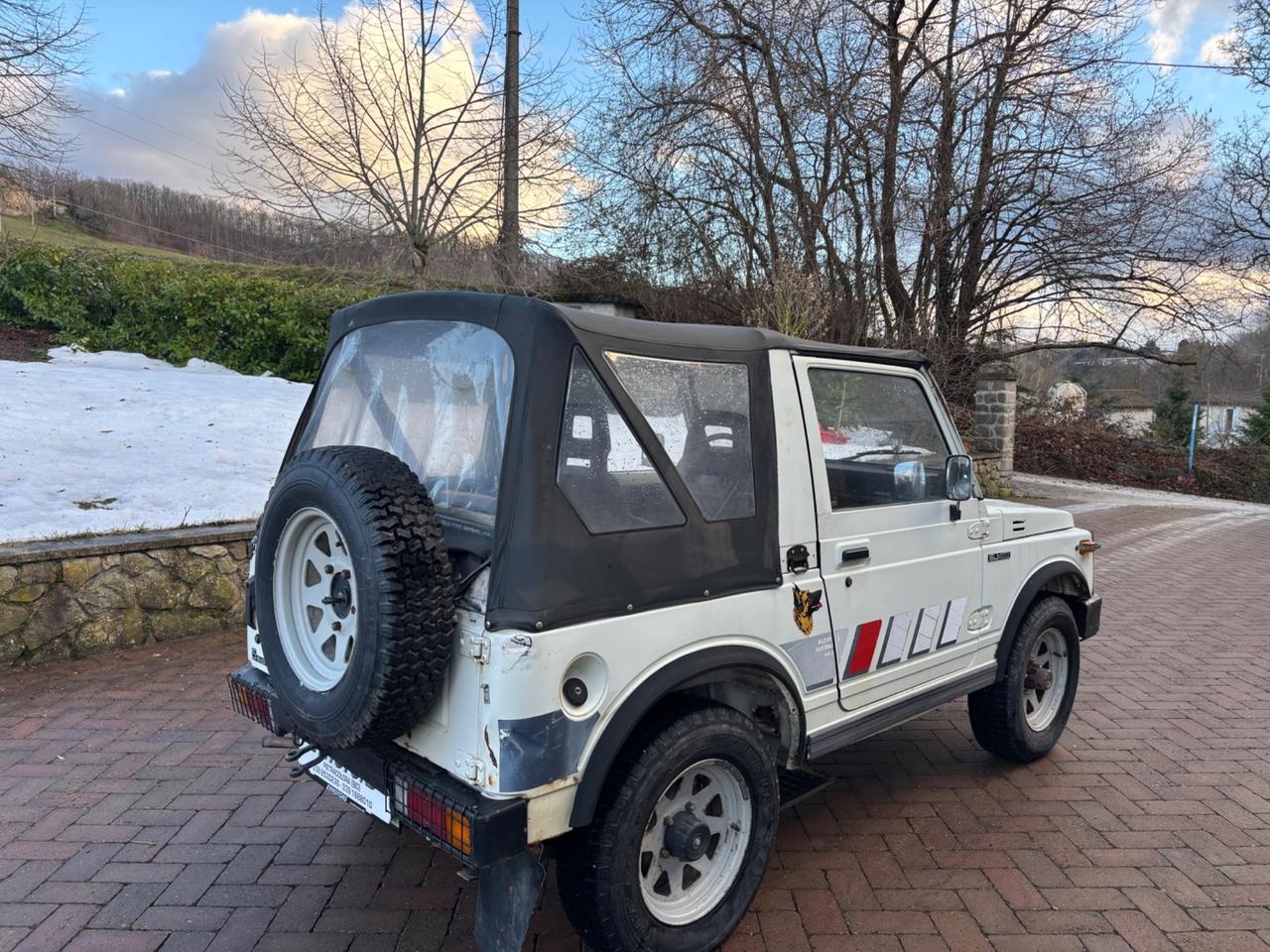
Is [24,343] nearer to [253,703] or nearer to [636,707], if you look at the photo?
[253,703]

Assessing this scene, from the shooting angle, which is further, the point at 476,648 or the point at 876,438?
the point at 876,438

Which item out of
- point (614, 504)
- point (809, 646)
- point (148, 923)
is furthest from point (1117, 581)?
point (148, 923)

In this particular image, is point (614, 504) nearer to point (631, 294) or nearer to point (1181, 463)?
point (631, 294)

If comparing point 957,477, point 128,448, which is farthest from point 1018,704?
point 128,448

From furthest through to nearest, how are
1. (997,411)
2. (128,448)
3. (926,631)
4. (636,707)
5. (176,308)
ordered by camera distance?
(997,411)
(176,308)
(128,448)
(926,631)
(636,707)

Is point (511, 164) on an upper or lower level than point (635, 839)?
upper

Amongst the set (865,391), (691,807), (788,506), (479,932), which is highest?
(865,391)

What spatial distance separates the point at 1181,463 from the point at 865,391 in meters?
19.4

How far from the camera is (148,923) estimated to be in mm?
2676

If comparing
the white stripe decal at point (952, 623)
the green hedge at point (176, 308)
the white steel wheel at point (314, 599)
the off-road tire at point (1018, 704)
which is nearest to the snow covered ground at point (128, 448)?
the green hedge at point (176, 308)

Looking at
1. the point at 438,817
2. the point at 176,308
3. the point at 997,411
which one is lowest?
the point at 438,817

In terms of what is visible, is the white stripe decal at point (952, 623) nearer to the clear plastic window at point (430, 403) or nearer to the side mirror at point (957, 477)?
the side mirror at point (957, 477)

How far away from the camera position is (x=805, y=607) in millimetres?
2732

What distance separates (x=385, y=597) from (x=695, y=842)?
119 centimetres
